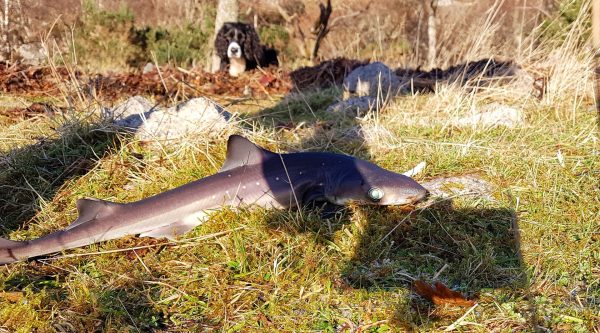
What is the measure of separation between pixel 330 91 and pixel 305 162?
5.39 m

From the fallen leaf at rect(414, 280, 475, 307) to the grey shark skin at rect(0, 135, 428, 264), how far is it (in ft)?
2.55

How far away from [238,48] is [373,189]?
8.52 metres

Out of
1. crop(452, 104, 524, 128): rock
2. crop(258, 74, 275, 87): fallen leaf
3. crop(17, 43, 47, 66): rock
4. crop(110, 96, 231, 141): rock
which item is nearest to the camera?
crop(110, 96, 231, 141): rock

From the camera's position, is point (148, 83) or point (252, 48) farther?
point (252, 48)

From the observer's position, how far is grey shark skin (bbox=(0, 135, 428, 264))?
10.9 ft

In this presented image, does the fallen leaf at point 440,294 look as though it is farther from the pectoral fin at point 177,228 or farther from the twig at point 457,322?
the pectoral fin at point 177,228

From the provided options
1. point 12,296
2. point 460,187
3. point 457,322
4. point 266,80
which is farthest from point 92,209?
point 266,80

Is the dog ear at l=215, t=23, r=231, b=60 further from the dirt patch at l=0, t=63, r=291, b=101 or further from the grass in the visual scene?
the grass

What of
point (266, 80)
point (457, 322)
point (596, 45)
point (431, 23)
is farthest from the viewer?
point (431, 23)

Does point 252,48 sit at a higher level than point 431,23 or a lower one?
higher

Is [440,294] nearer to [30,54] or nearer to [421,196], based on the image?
[421,196]

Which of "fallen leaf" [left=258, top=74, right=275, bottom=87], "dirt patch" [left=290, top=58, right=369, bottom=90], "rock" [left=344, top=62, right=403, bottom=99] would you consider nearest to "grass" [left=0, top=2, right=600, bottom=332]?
"rock" [left=344, top=62, right=403, bottom=99]

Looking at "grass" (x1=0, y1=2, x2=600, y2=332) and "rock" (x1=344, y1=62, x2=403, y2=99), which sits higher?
"grass" (x1=0, y1=2, x2=600, y2=332)

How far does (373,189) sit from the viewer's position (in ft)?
11.2
